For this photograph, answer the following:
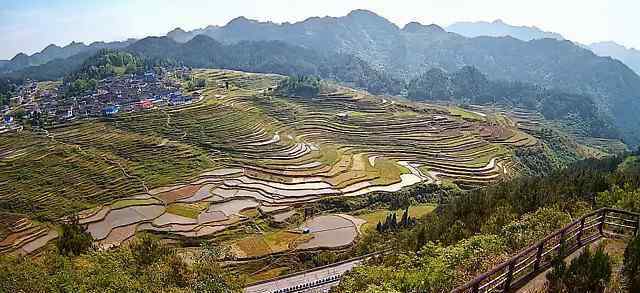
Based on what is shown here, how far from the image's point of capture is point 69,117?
77812 millimetres

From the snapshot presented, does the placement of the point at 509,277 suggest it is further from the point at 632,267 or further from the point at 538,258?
the point at 632,267

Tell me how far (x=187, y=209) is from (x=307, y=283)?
62.3ft

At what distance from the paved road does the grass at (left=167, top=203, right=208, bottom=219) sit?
50.4 feet

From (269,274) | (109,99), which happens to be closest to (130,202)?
(269,274)

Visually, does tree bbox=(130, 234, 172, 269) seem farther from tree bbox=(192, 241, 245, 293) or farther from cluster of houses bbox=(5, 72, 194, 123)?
cluster of houses bbox=(5, 72, 194, 123)

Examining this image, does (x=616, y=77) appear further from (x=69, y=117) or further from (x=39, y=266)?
(x=39, y=266)

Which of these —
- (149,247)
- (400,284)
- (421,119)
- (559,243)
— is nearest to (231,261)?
(149,247)

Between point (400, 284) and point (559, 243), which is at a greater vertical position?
point (559, 243)

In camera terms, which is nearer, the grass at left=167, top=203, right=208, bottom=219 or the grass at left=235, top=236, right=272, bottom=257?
the grass at left=235, top=236, right=272, bottom=257

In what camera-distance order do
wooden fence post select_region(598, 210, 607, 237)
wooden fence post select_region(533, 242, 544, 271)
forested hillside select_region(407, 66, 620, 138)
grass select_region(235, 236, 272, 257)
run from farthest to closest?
forested hillside select_region(407, 66, 620, 138) < grass select_region(235, 236, 272, 257) < wooden fence post select_region(598, 210, 607, 237) < wooden fence post select_region(533, 242, 544, 271)

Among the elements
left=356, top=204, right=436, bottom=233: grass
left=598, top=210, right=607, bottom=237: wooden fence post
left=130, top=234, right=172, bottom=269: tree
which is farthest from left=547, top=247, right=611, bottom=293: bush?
left=356, top=204, right=436, bottom=233: grass

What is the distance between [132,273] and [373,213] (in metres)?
30.8

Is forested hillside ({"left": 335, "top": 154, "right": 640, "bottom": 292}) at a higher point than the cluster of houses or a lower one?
higher

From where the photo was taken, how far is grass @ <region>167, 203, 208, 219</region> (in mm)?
43737
